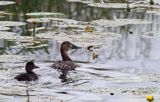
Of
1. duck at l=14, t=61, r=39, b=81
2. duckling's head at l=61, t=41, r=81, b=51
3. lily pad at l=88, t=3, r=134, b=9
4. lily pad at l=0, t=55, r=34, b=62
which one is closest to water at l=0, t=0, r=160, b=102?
lily pad at l=0, t=55, r=34, b=62

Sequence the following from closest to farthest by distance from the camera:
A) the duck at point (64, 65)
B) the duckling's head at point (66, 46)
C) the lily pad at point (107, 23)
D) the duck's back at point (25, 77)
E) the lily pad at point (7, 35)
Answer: the duck's back at point (25, 77) < the duck at point (64, 65) < the duckling's head at point (66, 46) < the lily pad at point (7, 35) < the lily pad at point (107, 23)

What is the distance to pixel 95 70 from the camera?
10539 millimetres

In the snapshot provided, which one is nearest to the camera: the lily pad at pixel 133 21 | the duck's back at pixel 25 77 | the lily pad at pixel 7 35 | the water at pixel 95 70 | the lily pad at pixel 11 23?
the water at pixel 95 70

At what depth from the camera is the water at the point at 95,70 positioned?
347 inches

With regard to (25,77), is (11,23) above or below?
above

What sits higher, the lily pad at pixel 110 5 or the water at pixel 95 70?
the lily pad at pixel 110 5

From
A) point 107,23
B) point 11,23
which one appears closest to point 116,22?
point 107,23

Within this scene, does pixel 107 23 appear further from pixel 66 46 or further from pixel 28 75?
pixel 28 75

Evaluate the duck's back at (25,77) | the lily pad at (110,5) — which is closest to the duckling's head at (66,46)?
the duck's back at (25,77)

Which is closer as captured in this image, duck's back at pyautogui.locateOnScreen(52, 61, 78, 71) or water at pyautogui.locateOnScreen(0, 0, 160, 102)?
water at pyautogui.locateOnScreen(0, 0, 160, 102)

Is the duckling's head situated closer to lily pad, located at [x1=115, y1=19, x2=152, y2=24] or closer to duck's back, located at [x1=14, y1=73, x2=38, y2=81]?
duck's back, located at [x1=14, y1=73, x2=38, y2=81]

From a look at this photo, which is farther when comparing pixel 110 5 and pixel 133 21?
pixel 110 5

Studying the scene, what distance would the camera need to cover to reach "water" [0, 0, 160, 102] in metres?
8.80

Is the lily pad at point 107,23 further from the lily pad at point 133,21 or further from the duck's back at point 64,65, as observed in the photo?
the duck's back at point 64,65
